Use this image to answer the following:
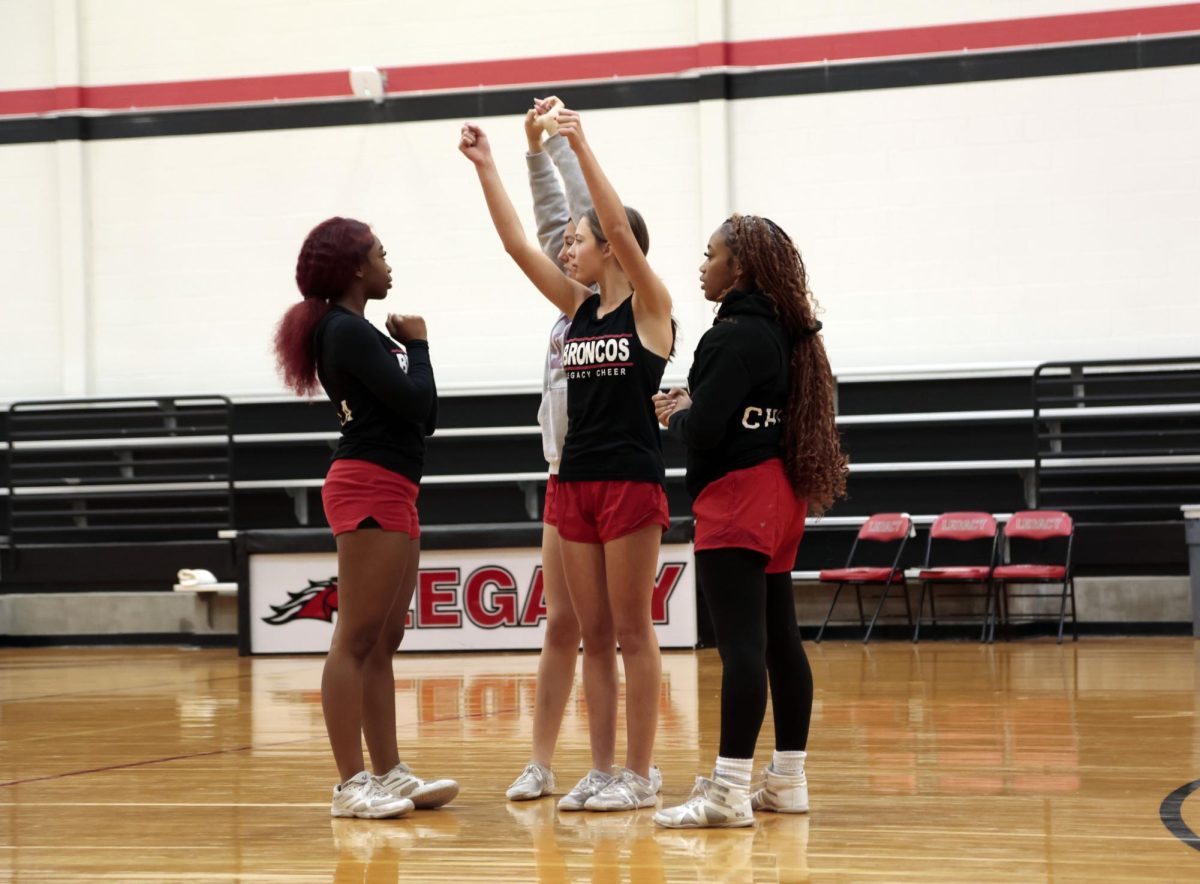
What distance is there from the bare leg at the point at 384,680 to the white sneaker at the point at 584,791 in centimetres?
45

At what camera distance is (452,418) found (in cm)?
1009

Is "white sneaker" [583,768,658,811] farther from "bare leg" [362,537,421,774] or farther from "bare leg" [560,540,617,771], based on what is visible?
"bare leg" [362,537,421,774]

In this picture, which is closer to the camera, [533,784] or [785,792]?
[785,792]

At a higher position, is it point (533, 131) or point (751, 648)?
point (533, 131)

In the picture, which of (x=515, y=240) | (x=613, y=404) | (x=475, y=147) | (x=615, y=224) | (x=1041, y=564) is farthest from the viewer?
(x=1041, y=564)

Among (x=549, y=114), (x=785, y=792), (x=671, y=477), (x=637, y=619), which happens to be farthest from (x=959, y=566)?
(x=549, y=114)

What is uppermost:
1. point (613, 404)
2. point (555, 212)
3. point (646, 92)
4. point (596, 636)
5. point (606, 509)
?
point (646, 92)

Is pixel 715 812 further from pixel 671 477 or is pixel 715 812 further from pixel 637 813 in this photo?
pixel 671 477

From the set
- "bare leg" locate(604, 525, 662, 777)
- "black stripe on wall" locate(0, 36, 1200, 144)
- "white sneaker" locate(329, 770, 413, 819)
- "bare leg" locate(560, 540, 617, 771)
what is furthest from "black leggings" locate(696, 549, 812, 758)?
"black stripe on wall" locate(0, 36, 1200, 144)

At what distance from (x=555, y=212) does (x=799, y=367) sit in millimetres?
926

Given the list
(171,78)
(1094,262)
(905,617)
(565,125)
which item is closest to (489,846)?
(565,125)

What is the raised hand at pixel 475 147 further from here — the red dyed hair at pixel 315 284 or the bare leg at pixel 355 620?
the bare leg at pixel 355 620

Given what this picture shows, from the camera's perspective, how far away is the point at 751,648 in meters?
3.14

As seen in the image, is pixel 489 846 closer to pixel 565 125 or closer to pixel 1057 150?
pixel 565 125
